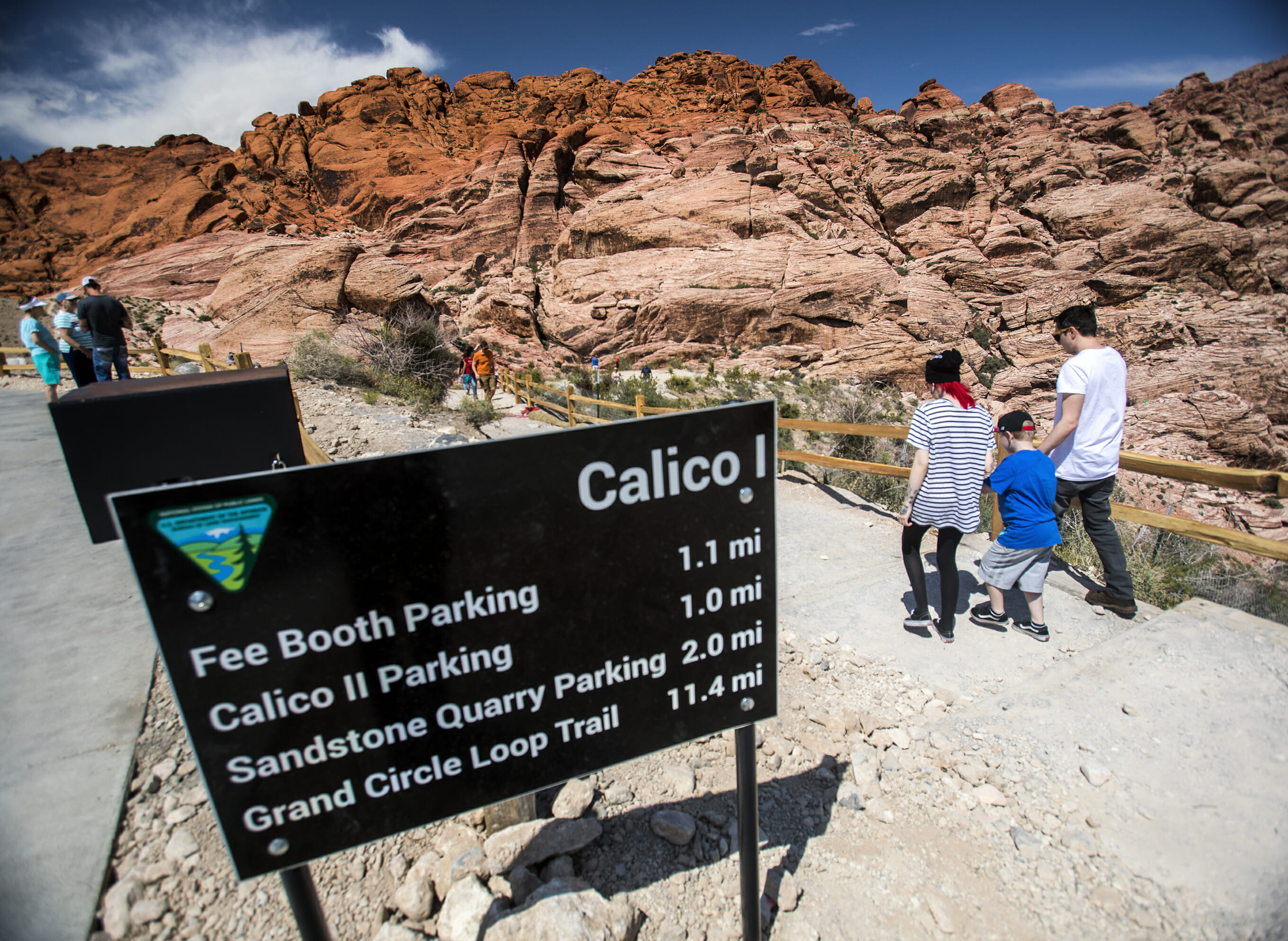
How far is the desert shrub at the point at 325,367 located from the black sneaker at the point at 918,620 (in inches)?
521

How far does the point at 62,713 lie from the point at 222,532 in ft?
8.28

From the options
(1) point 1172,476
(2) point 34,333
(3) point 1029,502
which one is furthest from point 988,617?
(2) point 34,333

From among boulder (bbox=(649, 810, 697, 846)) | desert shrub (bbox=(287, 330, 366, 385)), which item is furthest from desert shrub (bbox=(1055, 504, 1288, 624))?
desert shrub (bbox=(287, 330, 366, 385))

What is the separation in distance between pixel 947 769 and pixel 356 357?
18.5m

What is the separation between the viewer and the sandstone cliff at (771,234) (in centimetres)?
2644

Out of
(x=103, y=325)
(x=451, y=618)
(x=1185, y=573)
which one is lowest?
(x=1185, y=573)

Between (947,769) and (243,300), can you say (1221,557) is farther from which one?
(243,300)

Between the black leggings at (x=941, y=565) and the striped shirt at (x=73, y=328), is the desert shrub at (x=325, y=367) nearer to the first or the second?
the striped shirt at (x=73, y=328)

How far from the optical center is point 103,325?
25.1 ft

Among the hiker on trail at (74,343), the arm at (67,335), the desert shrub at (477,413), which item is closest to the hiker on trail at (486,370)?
the desert shrub at (477,413)

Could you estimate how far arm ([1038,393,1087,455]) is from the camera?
3336mm

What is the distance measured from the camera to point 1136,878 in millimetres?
1801

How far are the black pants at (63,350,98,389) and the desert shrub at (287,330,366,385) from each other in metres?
4.39

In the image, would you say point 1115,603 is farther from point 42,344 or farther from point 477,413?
point 42,344
